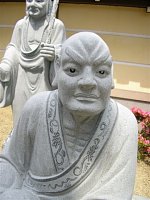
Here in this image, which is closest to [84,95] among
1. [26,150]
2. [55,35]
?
[26,150]

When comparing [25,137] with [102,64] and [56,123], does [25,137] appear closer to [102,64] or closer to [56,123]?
[56,123]

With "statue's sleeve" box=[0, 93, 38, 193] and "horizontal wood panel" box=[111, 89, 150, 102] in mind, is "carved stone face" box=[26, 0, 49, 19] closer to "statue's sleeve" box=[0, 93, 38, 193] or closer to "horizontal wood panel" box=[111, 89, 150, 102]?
"statue's sleeve" box=[0, 93, 38, 193]

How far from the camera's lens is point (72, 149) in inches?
56.1

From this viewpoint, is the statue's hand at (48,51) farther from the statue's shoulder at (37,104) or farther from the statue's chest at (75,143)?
the statue's chest at (75,143)

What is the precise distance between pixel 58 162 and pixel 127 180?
291 millimetres

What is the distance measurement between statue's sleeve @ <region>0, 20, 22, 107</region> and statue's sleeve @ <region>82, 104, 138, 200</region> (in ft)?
6.94

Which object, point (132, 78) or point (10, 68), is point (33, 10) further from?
point (132, 78)

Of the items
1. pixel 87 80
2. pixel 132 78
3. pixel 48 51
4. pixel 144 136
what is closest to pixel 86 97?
pixel 87 80

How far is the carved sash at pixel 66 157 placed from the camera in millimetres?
1396

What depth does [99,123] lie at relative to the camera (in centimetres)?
141

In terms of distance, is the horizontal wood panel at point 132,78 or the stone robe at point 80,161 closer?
the stone robe at point 80,161

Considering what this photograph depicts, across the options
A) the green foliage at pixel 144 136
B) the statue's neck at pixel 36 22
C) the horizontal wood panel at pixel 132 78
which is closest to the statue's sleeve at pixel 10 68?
the statue's neck at pixel 36 22

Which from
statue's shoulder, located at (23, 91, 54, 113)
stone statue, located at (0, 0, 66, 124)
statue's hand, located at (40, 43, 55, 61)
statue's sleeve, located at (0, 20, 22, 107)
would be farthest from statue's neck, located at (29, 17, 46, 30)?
statue's shoulder, located at (23, 91, 54, 113)

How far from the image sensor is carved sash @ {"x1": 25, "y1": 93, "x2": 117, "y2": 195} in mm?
1396
